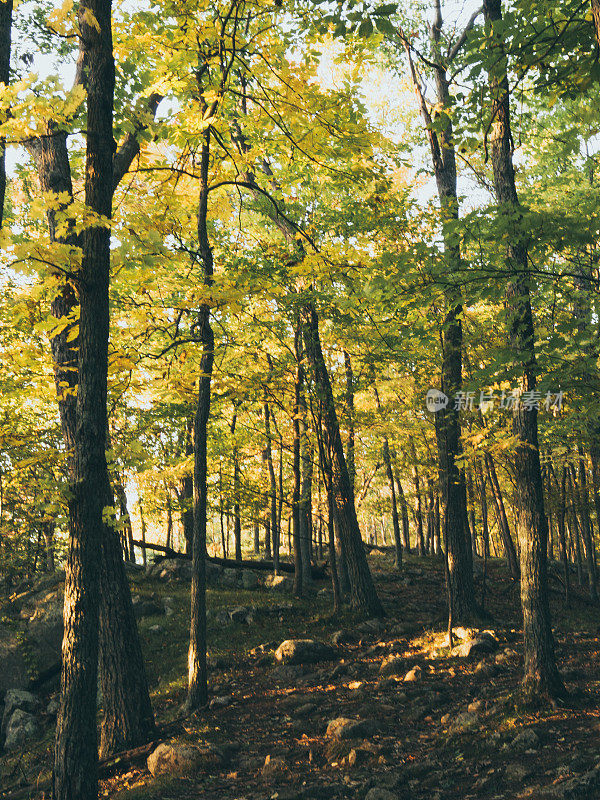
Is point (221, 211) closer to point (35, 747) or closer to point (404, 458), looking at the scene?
point (35, 747)

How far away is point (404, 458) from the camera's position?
1991cm

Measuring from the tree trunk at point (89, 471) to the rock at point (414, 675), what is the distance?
17.5ft

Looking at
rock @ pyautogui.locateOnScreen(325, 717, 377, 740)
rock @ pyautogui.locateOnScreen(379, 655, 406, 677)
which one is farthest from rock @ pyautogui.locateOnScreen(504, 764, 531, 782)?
rock @ pyautogui.locateOnScreen(379, 655, 406, 677)

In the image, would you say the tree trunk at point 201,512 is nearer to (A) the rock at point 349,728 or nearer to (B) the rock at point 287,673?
(B) the rock at point 287,673

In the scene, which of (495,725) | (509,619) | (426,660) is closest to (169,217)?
(495,725)

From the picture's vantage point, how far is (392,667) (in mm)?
8766

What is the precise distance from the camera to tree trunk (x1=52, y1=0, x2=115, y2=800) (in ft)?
13.3

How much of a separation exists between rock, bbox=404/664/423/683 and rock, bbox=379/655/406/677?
34 centimetres

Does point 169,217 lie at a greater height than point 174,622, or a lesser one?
greater

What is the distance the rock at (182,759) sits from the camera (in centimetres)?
591

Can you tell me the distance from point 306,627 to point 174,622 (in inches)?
132

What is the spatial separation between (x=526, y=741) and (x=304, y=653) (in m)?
5.10

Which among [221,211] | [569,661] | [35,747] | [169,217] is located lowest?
[35,747]

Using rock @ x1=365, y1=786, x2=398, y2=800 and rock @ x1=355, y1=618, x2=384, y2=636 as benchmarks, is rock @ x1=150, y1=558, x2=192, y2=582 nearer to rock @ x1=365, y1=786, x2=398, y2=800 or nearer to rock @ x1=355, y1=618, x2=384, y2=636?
rock @ x1=355, y1=618, x2=384, y2=636
